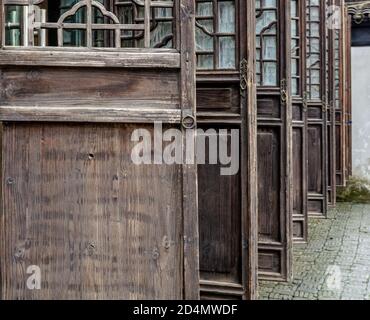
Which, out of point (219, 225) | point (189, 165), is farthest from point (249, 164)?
point (189, 165)

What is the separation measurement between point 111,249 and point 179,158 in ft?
1.46

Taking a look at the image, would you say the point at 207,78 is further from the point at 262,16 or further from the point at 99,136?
the point at 99,136

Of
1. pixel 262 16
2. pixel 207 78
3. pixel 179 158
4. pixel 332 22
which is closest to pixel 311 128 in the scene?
pixel 332 22

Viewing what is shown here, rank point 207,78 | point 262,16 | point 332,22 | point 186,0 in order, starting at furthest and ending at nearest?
point 332,22
point 262,16
point 207,78
point 186,0

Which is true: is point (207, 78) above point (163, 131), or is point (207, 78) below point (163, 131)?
above

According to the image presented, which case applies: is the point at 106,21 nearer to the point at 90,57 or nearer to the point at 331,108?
the point at 90,57

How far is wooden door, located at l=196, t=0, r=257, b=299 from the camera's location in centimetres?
320

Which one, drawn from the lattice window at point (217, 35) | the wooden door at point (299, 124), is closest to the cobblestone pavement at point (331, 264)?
the wooden door at point (299, 124)

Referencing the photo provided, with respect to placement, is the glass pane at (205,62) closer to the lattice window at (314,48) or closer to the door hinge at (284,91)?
the door hinge at (284,91)

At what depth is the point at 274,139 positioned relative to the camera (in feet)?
13.5

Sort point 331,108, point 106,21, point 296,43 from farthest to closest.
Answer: point 331,108 → point 296,43 → point 106,21

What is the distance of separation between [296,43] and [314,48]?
4.74 ft

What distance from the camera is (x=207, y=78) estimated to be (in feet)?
10.9

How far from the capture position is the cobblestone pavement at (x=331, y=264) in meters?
3.76
